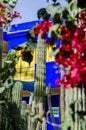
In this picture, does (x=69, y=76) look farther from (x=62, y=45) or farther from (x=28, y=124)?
(x=28, y=124)

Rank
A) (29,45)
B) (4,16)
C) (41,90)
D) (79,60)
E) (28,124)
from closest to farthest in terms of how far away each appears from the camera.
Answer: (79,60) < (29,45) < (4,16) < (41,90) < (28,124)

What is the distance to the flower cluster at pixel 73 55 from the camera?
5.54ft

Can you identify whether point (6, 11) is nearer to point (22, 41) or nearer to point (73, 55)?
point (73, 55)

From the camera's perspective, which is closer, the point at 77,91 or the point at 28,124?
the point at 77,91

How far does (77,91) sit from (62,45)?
35 cm

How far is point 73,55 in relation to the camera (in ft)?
5.65

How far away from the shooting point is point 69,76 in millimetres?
1726

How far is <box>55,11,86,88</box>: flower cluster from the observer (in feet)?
5.54

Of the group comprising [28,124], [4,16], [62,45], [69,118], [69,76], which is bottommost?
[28,124]

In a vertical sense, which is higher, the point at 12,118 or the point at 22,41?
the point at 22,41

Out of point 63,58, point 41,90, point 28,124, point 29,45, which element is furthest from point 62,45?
point 28,124

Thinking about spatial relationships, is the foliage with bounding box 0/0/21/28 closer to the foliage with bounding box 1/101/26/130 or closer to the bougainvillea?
the bougainvillea

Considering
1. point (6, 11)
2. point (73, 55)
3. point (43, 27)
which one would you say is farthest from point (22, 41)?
point (73, 55)

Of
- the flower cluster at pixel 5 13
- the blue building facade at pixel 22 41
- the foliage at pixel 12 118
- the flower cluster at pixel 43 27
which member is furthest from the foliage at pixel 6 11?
the blue building facade at pixel 22 41
